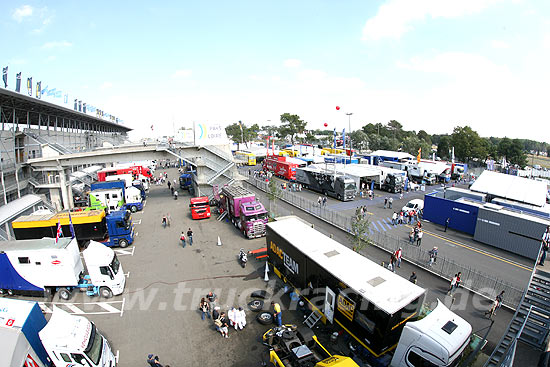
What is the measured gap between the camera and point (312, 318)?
13.1 meters

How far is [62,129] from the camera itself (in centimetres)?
4691

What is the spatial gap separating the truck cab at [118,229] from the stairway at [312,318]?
17.3 metres

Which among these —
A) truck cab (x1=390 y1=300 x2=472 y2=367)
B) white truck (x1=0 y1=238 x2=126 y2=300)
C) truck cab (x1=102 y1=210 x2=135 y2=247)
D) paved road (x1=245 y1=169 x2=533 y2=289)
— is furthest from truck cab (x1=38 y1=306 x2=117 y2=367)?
paved road (x1=245 y1=169 x2=533 y2=289)

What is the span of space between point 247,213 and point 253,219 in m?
0.77

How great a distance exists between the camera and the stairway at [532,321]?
10156 mm

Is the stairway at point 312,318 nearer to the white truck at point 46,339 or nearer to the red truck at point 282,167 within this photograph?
the white truck at point 46,339

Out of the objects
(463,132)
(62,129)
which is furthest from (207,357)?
(463,132)

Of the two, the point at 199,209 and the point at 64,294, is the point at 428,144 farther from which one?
the point at 64,294

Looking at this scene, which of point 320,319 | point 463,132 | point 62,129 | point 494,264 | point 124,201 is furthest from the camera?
point 463,132

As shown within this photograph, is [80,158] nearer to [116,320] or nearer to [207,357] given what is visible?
[116,320]

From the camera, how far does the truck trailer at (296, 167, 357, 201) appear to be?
119ft

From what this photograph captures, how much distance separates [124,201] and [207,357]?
27118mm

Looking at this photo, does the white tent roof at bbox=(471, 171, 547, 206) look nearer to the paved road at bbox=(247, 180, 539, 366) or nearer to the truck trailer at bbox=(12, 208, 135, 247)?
the paved road at bbox=(247, 180, 539, 366)

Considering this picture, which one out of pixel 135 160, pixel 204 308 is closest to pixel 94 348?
pixel 204 308
